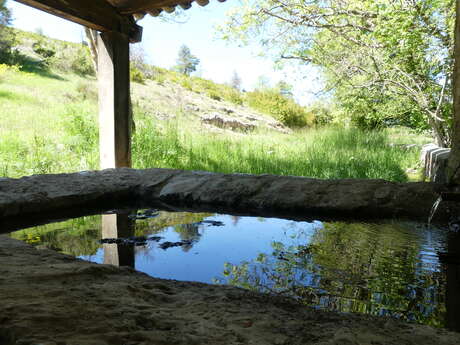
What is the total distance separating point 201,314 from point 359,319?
0.54 metres

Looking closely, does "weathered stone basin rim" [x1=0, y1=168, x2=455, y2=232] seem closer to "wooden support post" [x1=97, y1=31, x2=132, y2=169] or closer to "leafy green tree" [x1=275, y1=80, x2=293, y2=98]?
"wooden support post" [x1=97, y1=31, x2=132, y2=169]

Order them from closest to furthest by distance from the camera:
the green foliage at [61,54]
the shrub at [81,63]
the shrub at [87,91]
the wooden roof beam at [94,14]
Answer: the wooden roof beam at [94,14] → the shrub at [87,91] → the shrub at [81,63] → the green foliage at [61,54]

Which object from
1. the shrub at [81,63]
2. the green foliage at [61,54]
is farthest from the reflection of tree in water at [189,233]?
the shrub at [81,63]

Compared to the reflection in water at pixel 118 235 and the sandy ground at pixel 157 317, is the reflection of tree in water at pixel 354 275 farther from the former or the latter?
the reflection in water at pixel 118 235

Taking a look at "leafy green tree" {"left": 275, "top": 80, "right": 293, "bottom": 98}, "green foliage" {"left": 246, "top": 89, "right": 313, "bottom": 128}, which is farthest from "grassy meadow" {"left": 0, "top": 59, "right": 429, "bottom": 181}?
"green foliage" {"left": 246, "top": 89, "right": 313, "bottom": 128}

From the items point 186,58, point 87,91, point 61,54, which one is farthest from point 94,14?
point 186,58

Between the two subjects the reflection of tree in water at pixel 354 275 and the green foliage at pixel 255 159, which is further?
the green foliage at pixel 255 159

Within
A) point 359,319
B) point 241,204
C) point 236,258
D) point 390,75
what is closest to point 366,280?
point 359,319

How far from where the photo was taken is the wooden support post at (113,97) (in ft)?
14.9

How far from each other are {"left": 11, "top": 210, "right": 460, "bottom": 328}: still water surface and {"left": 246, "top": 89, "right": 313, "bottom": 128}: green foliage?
1559cm

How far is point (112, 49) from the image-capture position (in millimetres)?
4508

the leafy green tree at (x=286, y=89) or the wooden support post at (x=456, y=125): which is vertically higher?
the leafy green tree at (x=286, y=89)

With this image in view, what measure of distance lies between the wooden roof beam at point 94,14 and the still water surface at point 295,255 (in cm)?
216

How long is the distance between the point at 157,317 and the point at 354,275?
1028 mm
